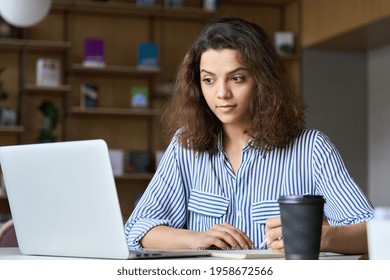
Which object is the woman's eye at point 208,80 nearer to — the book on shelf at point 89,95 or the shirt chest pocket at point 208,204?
the shirt chest pocket at point 208,204

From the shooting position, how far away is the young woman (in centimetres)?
222

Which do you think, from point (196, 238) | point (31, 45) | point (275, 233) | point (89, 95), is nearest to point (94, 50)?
point (89, 95)

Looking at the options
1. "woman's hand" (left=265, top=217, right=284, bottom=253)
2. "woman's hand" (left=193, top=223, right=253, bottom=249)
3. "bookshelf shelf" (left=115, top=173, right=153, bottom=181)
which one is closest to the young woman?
"woman's hand" (left=193, top=223, right=253, bottom=249)

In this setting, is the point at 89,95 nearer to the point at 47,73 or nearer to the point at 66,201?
the point at 47,73

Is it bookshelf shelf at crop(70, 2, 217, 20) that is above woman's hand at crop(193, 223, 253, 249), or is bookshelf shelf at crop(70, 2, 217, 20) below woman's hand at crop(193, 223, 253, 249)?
above

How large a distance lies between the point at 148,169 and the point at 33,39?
5.01 feet

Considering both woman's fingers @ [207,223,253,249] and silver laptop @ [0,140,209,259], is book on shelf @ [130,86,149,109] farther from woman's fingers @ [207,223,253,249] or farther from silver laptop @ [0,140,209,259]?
silver laptop @ [0,140,209,259]

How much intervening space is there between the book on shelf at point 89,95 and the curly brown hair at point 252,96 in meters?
4.59

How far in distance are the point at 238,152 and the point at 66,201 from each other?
35.1 inches

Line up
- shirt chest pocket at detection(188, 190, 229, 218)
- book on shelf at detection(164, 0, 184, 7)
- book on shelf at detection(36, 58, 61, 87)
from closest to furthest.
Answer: shirt chest pocket at detection(188, 190, 229, 218), book on shelf at detection(36, 58, 61, 87), book on shelf at detection(164, 0, 184, 7)

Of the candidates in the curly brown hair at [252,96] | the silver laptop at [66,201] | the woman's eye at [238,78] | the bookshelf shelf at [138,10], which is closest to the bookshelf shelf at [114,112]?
the bookshelf shelf at [138,10]

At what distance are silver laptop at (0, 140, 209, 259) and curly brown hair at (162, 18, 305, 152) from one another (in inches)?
27.1

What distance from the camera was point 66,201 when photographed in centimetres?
158

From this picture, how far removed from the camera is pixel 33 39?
7105mm
